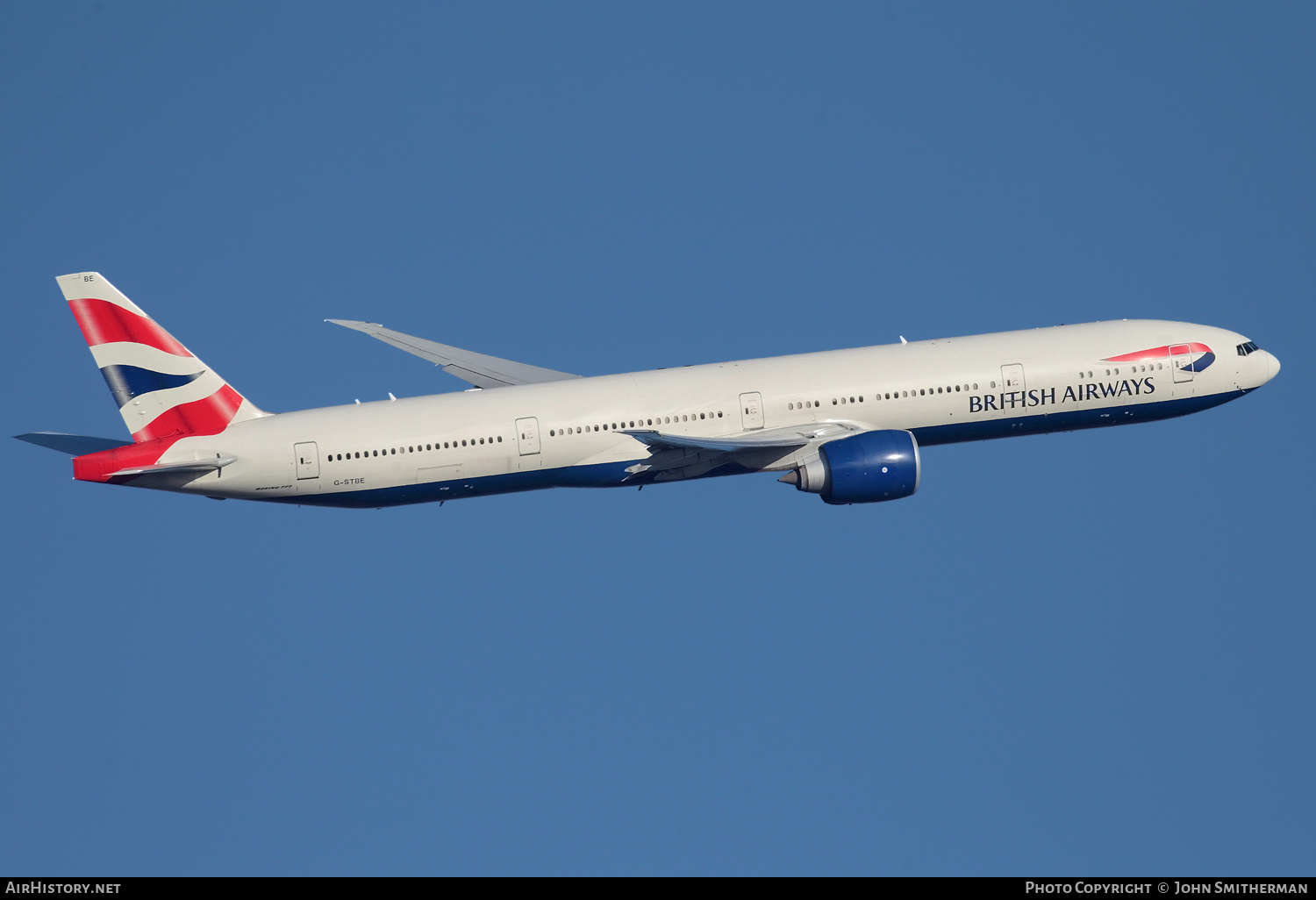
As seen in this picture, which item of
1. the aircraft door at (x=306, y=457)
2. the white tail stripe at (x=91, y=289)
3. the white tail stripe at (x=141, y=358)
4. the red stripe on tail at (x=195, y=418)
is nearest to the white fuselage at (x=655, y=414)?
the aircraft door at (x=306, y=457)

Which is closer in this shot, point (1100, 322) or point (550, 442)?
point (550, 442)

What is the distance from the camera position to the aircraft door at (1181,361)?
188 feet

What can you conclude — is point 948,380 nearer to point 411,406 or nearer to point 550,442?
point 550,442

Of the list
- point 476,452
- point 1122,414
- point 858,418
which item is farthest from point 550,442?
point 1122,414

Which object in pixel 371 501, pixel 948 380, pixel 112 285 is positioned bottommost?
pixel 371 501

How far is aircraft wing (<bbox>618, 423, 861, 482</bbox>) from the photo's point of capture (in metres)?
53.3

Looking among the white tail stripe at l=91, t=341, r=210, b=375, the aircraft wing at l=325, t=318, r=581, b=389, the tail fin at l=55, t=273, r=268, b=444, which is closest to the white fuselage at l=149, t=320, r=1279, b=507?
the tail fin at l=55, t=273, r=268, b=444

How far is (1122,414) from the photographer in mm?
57281

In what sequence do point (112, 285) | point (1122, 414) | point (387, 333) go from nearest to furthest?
1. point (112, 285)
2. point (1122, 414)
3. point (387, 333)

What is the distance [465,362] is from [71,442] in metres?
15.2

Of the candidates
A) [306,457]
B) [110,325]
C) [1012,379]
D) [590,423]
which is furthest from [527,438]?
[1012,379]

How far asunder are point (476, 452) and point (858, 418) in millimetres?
13523

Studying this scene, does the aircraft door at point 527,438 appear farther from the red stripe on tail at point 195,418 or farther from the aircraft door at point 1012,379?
the aircraft door at point 1012,379

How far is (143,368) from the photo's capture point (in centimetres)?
5300
